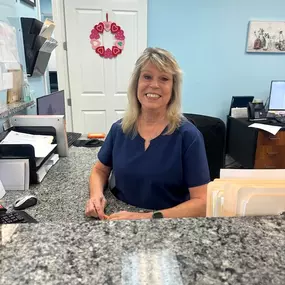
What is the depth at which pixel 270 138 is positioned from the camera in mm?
2744

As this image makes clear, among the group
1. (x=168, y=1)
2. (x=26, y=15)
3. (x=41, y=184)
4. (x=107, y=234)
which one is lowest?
(x=41, y=184)

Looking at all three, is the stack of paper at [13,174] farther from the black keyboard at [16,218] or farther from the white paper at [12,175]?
the black keyboard at [16,218]

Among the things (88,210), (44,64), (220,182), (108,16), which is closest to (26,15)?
(44,64)

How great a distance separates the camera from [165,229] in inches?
19.2

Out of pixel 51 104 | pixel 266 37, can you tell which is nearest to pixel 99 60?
pixel 51 104

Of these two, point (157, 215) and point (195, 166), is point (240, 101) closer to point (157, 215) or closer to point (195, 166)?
point (195, 166)

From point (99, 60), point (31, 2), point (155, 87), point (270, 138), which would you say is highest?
point (31, 2)

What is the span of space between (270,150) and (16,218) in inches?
101

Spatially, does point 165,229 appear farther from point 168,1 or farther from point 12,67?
point 168,1

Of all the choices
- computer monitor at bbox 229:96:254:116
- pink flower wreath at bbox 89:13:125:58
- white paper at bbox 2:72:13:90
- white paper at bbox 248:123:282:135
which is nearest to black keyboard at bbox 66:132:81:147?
white paper at bbox 2:72:13:90

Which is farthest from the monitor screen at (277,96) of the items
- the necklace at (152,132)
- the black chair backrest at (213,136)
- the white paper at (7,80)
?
the white paper at (7,80)

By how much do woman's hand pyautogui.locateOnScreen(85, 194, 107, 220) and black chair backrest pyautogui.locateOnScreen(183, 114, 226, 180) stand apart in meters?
0.86

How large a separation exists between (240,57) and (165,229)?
10.2 ft

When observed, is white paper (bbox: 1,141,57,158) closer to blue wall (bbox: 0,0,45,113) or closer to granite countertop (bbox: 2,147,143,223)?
granite countertop (bbox: 2,147,143,223)
